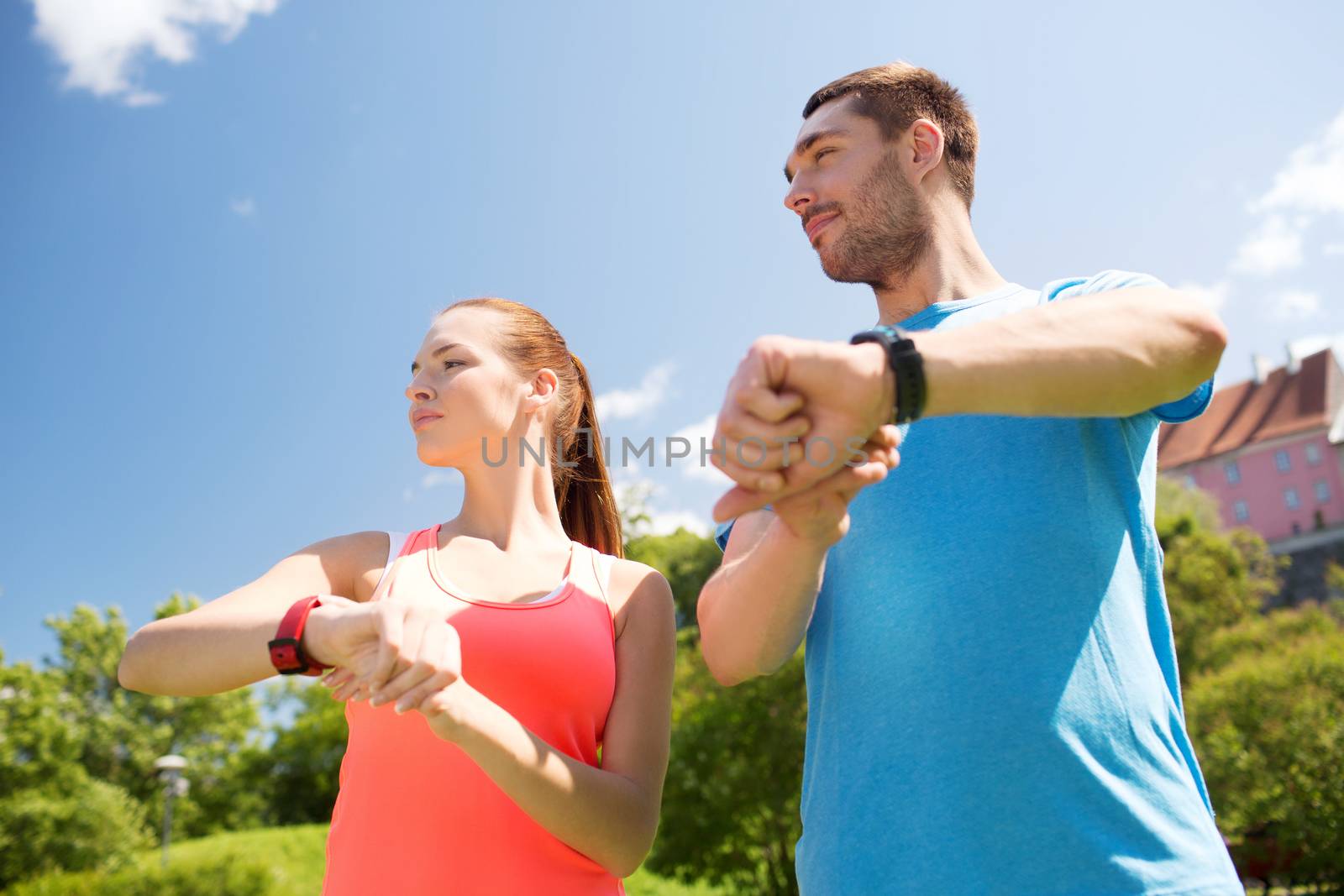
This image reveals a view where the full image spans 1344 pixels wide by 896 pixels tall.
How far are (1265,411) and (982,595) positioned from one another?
6092 centimetres

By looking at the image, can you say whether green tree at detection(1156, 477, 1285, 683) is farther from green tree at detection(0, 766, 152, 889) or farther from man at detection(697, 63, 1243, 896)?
green tree at detection(0, 766, 152, 889)

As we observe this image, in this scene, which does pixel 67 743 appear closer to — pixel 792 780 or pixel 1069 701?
pixel 792 780

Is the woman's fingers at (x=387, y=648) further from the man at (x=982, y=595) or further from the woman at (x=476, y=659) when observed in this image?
the man at (x=982, y=595)

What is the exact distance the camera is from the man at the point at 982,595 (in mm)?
1409

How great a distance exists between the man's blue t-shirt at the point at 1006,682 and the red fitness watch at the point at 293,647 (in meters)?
1.03

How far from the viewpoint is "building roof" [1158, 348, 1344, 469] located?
49781 millimetres

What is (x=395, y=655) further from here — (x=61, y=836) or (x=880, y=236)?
(x=61, y=836)

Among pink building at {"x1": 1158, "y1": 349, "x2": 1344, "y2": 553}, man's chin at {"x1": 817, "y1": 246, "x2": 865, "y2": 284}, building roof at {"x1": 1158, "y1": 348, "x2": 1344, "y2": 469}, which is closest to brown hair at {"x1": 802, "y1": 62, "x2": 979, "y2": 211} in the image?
man's chin at {"x1": 817, "y1": 246, "x2": 865, "y2": 284}

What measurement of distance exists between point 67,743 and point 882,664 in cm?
4063

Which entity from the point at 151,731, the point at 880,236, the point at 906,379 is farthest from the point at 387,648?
the point at 151,731

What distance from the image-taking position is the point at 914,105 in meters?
2.54

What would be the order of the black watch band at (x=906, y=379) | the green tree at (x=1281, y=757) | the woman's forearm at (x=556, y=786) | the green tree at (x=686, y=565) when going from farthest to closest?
the green tree at (x=686, y=565) → the green tree at (x=1281, y=757) → the woman's forearm at (x=556, y=786) → the black watch band at (x=906, y=379)

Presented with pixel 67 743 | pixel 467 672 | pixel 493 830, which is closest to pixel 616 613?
pixel 467 672

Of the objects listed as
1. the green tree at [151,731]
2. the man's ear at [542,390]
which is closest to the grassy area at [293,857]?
the man's ear at [542,390]
